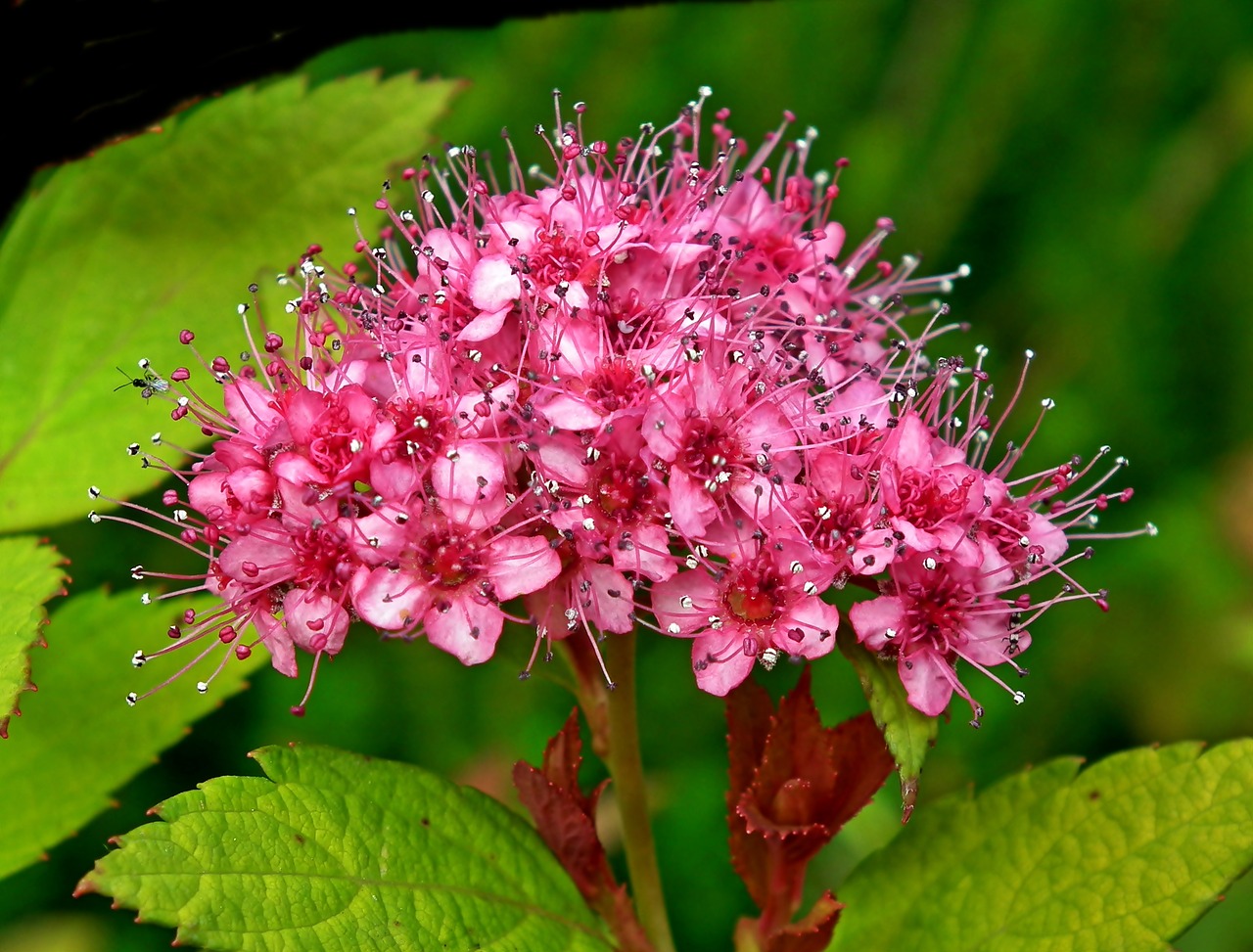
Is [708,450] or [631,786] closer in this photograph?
[708,450]

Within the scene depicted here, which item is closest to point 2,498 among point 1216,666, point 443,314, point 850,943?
point 443,314

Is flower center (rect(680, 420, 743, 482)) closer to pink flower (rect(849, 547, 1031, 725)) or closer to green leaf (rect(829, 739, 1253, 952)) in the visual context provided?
pink flower (rect(849, 547, 1031, 725))

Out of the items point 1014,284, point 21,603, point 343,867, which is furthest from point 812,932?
point 1014,284

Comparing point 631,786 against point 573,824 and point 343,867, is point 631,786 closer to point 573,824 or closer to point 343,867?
point 573,824

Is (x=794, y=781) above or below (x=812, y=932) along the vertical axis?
above

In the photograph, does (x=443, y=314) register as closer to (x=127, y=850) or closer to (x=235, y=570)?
(x=235, y=570)

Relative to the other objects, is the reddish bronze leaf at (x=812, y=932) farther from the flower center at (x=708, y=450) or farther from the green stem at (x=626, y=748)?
the flower center at (x=708, y=450)
